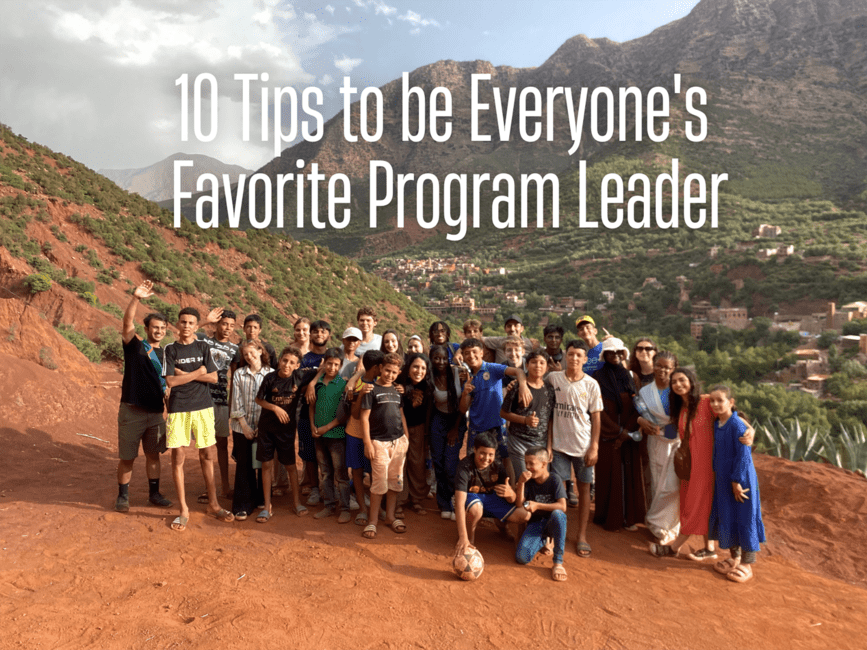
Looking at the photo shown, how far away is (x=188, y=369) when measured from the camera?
471 centimetres

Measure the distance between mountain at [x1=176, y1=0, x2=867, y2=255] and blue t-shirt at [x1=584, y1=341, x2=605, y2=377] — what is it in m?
73.0

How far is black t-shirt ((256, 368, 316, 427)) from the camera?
15.9ft

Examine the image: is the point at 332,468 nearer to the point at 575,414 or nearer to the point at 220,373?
the point at 220,373

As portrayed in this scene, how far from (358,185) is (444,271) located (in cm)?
6815

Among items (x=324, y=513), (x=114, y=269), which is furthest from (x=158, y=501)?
(x=114, y=269)

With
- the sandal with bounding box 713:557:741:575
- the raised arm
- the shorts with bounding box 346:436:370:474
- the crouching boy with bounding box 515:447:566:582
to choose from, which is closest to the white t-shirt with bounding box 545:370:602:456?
the crouching boy with bounding box 515:447:566:582

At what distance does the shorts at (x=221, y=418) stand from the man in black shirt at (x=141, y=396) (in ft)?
1.62

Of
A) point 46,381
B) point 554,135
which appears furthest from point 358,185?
point 46,381

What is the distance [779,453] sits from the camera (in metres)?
8.81

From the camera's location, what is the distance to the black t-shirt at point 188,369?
4645 millimetres

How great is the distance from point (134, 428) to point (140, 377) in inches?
19.7

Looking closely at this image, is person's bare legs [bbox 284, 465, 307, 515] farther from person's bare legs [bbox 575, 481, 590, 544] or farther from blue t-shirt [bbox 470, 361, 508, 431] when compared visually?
person's bare legs [bbox 575, 481, 590, 544]

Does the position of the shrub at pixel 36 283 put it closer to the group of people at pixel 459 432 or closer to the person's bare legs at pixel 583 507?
the group of people at pixel 459 432

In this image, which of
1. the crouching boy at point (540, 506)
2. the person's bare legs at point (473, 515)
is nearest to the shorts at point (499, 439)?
the crouching boy at point (540, 506)
